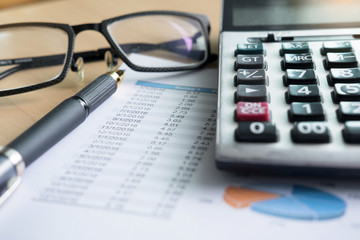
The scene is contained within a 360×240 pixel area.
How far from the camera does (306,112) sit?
12.8 inches

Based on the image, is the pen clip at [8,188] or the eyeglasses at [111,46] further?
the eyeglasses at [111,46]

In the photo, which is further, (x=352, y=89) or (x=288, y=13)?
(x=288, y=13)

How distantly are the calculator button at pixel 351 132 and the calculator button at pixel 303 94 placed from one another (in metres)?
0.04

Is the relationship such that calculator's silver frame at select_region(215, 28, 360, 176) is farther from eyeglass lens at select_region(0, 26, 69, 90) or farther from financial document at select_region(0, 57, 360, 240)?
eyeglass lens at select_region(0, 26, 69, 90)

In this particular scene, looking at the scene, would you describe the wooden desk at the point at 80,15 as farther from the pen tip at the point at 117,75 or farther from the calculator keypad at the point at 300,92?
the calculator keypad at the point at 300,92

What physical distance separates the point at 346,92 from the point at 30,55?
0.37 meters

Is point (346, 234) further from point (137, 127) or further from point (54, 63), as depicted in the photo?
point (54, 63)

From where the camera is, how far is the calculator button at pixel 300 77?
1.20 feet

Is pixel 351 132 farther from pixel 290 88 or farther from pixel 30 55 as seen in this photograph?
pixel 30 55

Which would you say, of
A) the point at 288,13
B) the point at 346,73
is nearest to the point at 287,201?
the point at 346,73

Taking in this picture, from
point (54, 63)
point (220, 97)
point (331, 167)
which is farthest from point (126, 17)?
point (331, 167)

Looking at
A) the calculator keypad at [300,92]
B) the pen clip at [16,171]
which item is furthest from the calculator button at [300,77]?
the pen clip at [16,171]

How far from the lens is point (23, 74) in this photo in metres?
0.49

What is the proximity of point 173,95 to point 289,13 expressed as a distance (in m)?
0.17
